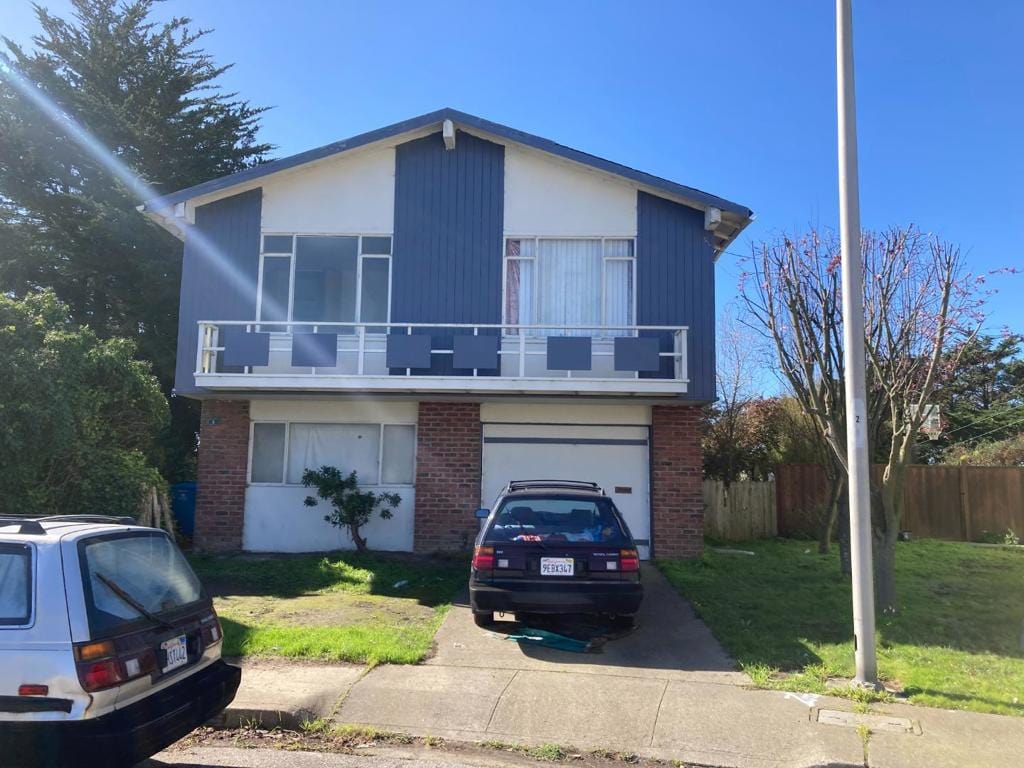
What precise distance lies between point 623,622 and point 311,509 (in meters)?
6.28

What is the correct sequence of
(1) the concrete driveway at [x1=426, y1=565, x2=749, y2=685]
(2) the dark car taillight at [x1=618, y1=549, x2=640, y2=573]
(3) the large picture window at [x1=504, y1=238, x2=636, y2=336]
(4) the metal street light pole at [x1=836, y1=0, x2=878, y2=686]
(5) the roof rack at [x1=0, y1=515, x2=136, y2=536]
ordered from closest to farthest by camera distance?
(5) the roof rack at [x1=0, y1=515, x2=136, y2=536] → (4) the metal street light pole at [x1=836, y1=0, x2=878, y2=686] → (1) the concrete driveway at [x1=426, y1=565, x2=749, y2=685] → (2) the dark car taillight at [x1=618, y1=549, x2=640, y2=573] → (3) the large picture window at [x1=504, y1=238, x2=636, y2=336]

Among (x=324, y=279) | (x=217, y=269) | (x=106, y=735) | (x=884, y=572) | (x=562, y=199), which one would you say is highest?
(x=562, y=199)

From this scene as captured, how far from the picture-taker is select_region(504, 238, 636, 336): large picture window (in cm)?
1204

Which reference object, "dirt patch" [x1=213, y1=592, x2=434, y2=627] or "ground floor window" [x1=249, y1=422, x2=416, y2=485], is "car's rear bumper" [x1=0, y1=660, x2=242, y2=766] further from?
"ground floor window" [x1=249, y1=422, x2=416, y2=485]

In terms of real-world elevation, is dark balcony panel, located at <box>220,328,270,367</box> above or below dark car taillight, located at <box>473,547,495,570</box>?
above

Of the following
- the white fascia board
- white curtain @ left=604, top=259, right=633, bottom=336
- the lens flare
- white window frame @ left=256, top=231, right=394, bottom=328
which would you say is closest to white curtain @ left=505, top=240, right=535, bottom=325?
white curtain @ left=604, top=259, right=633, bottom=336

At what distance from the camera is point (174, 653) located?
4.10 meters

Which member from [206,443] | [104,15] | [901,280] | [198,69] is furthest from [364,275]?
[104,15]

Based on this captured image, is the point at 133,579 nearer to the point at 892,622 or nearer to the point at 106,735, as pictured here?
the point at 106,735

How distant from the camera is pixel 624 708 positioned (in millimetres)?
5445

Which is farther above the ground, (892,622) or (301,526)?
(301,526)

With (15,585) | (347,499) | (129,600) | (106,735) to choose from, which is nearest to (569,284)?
(347,499)

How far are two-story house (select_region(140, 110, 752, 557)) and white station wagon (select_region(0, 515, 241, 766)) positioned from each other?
289 inches

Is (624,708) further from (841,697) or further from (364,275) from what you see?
(364,275)
